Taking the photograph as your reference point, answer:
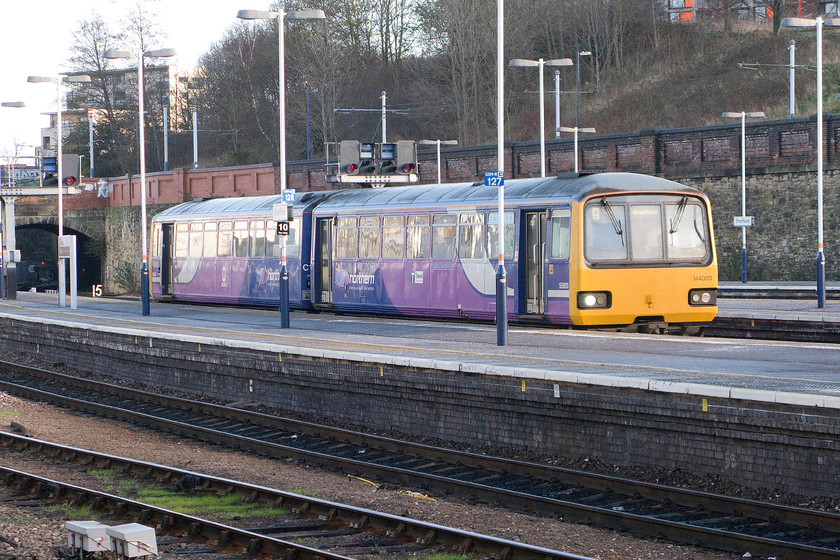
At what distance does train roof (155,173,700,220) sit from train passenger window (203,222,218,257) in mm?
324

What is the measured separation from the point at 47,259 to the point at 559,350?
7350 cm

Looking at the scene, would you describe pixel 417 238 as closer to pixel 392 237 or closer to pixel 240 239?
pixel 392 237

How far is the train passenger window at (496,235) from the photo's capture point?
68.9 feet

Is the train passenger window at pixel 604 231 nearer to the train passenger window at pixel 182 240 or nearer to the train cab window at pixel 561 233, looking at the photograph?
the train cab window at pixel 561 233

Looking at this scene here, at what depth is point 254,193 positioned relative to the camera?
193 feet

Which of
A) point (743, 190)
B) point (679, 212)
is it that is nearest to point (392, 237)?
point (679, 212)

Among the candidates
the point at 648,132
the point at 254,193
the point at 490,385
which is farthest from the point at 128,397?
the point at 254,193

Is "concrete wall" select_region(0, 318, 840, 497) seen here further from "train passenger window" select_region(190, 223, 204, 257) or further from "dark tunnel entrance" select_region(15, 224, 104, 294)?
"dark tunnel entrance" select_region(15, 224, 104, 294)

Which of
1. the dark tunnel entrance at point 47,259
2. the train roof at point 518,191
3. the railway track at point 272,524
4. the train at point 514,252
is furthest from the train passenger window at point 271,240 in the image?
the dark tunnel entrance at point 47,259

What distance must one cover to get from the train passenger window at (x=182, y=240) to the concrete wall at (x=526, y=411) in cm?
1120

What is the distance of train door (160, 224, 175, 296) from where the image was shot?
3425cm

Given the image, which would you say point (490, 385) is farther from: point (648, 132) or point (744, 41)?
point (744, 41)

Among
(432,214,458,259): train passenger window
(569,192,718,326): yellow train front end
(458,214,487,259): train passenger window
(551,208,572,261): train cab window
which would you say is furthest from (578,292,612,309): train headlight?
(432,214,458,259): train passenger window

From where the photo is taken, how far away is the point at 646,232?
65.9 feet
